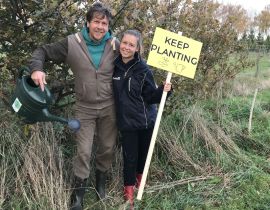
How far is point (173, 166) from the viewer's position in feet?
16.7

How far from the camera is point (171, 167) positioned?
5.08m

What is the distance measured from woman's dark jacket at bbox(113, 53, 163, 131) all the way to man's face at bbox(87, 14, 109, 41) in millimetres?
297

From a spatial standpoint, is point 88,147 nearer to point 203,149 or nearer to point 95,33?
point 95,33

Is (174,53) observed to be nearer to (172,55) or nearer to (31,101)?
(172,55)

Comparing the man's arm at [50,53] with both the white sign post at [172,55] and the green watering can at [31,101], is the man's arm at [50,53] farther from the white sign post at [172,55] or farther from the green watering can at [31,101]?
the white sign post at [172,55]

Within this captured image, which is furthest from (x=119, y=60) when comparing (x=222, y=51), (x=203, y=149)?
(x=222, y=51)

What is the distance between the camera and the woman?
386cm

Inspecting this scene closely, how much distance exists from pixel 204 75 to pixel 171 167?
149cm

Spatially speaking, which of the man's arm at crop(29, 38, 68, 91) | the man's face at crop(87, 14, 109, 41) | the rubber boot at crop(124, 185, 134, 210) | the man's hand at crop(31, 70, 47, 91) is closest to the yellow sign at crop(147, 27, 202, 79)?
the man's face at crop(87, 14, 109, 41)

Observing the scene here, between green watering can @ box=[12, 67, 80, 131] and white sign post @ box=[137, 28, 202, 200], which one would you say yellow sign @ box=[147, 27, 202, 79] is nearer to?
white sign post @ box=[137, 28, 202, 200]

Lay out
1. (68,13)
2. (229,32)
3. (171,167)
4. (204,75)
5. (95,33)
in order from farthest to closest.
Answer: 1. (229,32)
2. (204,75)
3. (171,167)
4. (68,13)
5. (95,33)

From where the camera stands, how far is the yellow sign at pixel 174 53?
13.4 ft

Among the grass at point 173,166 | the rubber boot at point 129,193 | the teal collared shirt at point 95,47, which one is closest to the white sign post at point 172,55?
the rubber boot at point 129,193

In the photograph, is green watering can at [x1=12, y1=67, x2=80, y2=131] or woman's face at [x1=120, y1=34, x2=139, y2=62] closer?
green watering can at [x1=12, y1=67, x2=80, y2=131]
